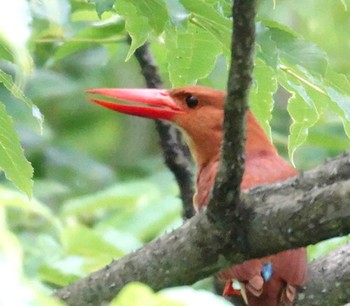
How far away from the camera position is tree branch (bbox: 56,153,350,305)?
136 cm

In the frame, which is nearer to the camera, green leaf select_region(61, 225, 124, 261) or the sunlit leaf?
the sunlit leaf

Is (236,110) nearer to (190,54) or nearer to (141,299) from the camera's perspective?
(190,54)

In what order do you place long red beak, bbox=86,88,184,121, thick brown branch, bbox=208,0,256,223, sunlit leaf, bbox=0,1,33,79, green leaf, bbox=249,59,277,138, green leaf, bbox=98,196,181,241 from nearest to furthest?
1. sunlit leaf, bbox=0,1,33,79
2. thick brown branch, bbox=208,0,256,223
3. green leaf, bbox=249,59,277,138
4. long red beak, bbox=86,88,184,121
5. green leaf, bbox=98,196,181,241

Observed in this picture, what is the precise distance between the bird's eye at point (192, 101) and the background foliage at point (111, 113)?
0.14 metres

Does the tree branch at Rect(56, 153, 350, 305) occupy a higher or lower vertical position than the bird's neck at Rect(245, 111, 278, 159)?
higher

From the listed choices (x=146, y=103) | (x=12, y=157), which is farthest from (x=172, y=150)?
(x=12, y=157)

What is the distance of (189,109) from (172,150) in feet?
0.63

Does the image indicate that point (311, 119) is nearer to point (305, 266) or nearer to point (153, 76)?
point (305, 266)

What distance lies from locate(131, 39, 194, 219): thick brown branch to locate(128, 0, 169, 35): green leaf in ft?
3.61

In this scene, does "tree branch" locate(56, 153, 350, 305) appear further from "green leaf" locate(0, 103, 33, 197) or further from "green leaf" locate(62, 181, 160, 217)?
"green leaf" locate(62, 181, 160, 217)

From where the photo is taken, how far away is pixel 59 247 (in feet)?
8.65

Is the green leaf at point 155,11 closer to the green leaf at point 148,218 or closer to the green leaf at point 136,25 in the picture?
the green leaf at point 136,25

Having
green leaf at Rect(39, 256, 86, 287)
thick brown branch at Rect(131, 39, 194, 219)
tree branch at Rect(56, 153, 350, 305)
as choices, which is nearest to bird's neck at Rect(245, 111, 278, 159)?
thick brown branch at Rect(131, 39, 194, 219)

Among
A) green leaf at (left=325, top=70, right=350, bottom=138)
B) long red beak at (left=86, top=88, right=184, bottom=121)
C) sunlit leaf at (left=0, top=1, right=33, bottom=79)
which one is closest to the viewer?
sunlit leaf at (left=0, top=1, right=33, bottom=79)
